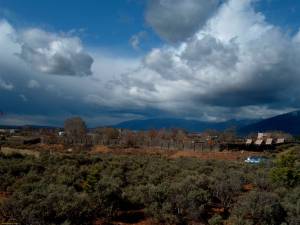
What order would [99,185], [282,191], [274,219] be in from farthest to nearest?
[282,191] < [99,185] < [274,219]

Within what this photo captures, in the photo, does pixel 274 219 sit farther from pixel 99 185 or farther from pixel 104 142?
pixel 104 142

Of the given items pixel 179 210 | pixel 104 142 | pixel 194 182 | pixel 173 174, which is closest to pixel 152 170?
pixel 173 174

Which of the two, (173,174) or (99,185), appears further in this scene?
(173,174)

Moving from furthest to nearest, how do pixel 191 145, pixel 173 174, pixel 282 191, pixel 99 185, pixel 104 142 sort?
pixel 104 142 < pixel 191 145 < pixel 173 174 < pixel 282 191 < pixel 99 185

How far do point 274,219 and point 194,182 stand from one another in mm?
5220

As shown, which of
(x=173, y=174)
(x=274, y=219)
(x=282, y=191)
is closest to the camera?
(x=274, y=219)

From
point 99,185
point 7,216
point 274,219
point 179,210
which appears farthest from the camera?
point 99,185

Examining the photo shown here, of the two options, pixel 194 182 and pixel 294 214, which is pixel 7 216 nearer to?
pixel 194 182

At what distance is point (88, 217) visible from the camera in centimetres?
1344

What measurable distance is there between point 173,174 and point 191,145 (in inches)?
2031

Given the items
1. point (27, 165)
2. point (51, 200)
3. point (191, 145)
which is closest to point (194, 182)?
point (51, 200)

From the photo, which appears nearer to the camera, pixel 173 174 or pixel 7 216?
pixel 7 216

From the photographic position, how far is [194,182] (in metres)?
18.1

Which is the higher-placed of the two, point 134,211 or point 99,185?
point 99,185
